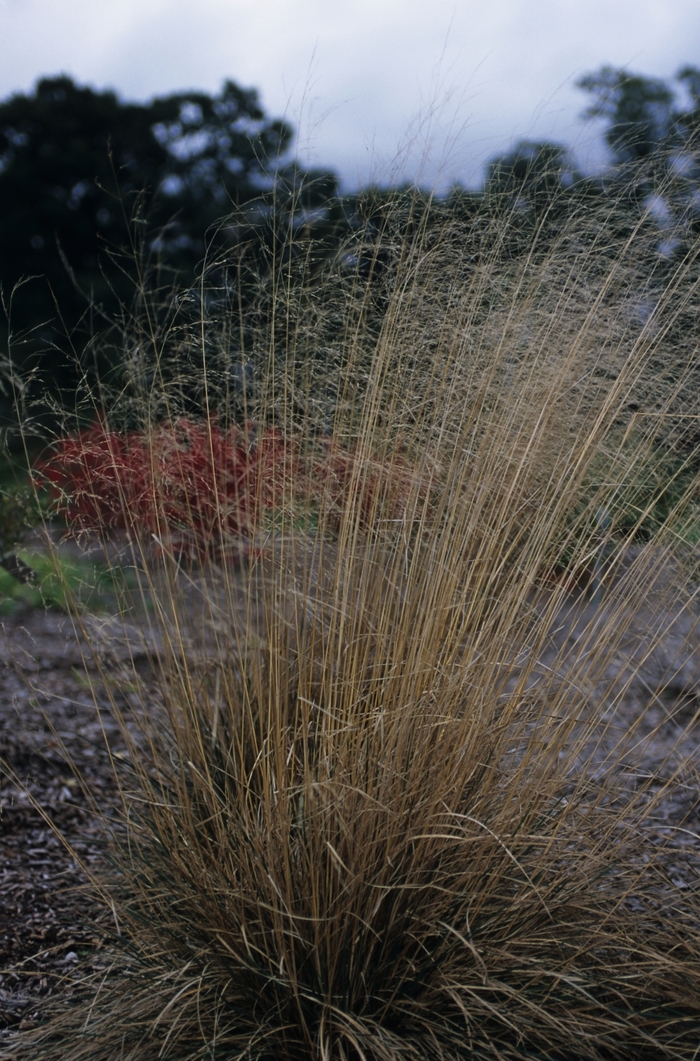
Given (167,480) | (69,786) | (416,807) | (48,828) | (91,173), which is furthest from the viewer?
(91,173)

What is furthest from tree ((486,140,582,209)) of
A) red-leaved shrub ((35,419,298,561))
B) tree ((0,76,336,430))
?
tree ((0,76,336,430))

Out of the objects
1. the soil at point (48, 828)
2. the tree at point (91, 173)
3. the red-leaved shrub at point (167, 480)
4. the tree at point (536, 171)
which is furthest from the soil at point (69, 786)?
the tree at point (91, 173)

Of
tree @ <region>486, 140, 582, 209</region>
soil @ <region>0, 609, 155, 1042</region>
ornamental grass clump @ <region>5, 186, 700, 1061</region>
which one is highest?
tree @ <region>486, 140, 582, 209</region>

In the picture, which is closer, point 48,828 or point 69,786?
point 48,828

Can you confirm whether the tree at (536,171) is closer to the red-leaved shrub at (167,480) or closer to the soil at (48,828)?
the red-leaved shrub at (167,480)

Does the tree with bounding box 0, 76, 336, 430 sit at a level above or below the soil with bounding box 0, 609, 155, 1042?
above

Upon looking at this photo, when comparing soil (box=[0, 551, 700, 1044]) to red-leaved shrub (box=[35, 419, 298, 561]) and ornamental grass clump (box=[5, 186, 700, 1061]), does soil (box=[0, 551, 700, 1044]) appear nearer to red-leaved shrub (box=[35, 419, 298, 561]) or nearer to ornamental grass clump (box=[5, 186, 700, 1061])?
ornamental grass clump (box=[5, 186, 700, 1061])

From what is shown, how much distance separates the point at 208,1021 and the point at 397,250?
4.90 feet

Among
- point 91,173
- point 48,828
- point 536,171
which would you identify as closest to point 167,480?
point 48,828

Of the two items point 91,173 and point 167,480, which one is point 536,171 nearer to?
point 167,480

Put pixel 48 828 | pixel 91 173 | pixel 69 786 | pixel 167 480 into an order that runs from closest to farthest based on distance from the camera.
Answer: pixel 167 480 < pixel 48 828 < pixel 69 786 < pixel 91 173

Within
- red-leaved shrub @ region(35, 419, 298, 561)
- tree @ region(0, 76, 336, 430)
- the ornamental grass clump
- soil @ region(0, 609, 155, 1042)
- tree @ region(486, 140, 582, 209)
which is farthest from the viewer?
tree @ region(0, 76, 336, 430)

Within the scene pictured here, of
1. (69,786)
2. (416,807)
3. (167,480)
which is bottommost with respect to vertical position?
(69,786)

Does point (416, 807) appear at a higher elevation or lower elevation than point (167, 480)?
lower
